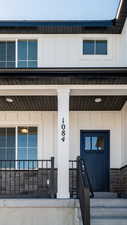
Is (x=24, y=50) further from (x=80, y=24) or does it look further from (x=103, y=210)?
(x=103, y=210)

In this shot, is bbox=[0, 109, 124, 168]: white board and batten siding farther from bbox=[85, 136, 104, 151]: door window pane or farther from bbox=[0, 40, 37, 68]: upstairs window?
bbox=[0, 40, 37, 68]: upstairs window

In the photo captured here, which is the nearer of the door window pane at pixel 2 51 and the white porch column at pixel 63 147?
the white porch column at pixel 63 147

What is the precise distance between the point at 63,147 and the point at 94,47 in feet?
15.7

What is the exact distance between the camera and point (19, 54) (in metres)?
16.1

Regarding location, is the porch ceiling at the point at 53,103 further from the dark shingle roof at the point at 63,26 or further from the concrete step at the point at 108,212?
the concrete step at the point at 108,212

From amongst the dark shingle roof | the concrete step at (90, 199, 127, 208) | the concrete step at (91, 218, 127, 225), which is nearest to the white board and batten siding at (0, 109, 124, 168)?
the dark shingle roof

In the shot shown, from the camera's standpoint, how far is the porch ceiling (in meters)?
14.1

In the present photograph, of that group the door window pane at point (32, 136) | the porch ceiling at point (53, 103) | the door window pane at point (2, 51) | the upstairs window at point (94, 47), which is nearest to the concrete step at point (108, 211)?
the porch ceiling at point (53, 103)

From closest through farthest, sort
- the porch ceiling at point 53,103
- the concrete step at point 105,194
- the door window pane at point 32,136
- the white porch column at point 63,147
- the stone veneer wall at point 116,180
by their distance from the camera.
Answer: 1. the white porch column at point 63,147
2. the porch ceiling at point 53,103
3. the concrete step at point 105,194
4. the stone veneer wall at point 116,180
5. the door window pane at point 32,136

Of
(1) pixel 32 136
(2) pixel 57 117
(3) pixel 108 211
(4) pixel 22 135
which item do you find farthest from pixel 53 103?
(3) pixel 108 211

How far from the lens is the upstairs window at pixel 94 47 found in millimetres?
16172

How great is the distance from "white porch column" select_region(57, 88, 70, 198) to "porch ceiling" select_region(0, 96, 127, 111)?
3.30 ft

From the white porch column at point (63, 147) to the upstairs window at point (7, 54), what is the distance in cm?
366

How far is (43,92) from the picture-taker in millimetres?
13336
